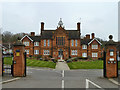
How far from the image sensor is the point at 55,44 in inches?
1887

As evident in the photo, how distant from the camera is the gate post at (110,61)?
1430cm

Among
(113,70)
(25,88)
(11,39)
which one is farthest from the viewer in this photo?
(11,39)

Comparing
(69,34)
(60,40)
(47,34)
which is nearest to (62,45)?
(60,40)

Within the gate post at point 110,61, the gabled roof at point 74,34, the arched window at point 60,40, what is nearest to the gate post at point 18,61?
the gate post at point 110,61

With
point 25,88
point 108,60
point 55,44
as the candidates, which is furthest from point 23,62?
point 55,44

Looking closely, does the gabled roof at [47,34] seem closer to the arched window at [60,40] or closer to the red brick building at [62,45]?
the red brick building at [62,45]

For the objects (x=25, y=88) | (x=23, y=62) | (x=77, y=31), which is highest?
(x=77, y=31)

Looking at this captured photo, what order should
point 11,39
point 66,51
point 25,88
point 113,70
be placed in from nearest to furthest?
point 25,88 → point 113,70 → point 66,51 → point 11,39

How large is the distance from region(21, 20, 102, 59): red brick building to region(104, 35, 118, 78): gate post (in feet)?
107

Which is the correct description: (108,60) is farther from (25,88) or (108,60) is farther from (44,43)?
(44,43)

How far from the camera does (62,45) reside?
47844 millimetres

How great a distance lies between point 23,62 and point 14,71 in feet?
3.66

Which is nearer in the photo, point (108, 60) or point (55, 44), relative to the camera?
point (108, 60)

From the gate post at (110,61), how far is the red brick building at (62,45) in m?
32.5
